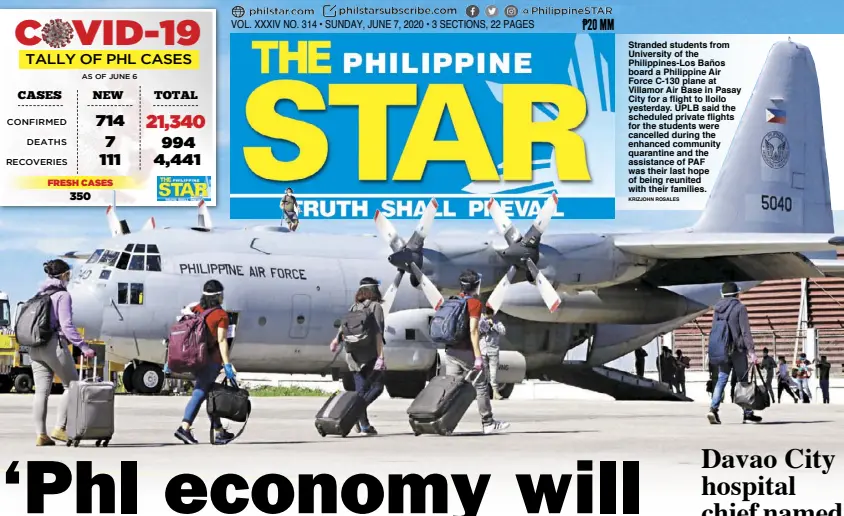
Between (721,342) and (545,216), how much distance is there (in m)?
7.78

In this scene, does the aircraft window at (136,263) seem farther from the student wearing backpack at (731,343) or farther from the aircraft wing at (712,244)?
the student wearing backpack at (731,343)

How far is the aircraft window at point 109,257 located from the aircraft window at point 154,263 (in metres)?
0.71

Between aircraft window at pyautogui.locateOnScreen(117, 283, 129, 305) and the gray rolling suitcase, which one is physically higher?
aircraft window at pyautogui.locateOnScreen(117, 283, 129, 305)

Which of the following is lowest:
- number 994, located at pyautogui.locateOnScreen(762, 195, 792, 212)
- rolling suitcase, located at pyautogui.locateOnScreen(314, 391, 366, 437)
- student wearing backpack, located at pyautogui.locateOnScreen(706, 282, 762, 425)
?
rolling suitcase, located at pyautogui.locateOnScreen(314, 391, 366, 437)

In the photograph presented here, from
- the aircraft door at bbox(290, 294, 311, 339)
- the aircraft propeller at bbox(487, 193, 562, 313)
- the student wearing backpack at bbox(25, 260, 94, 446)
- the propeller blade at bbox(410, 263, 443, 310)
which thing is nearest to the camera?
the student wearing backpack at bbox(25, 260, 94, 446)

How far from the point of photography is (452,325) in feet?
48.5

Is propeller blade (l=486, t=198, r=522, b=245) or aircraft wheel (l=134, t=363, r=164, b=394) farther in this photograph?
aircraft wheel (l=134, t=363, r=164, b=394)

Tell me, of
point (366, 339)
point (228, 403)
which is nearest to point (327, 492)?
point (228, 403)

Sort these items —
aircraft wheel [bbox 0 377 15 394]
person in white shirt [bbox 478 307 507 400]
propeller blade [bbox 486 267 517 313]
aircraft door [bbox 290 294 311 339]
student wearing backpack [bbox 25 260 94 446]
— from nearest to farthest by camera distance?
student wearing backpack [bbox 25 260 94 446]
person in white shirt [bbox 478 307 507 400]
propeller blade [bbox 486 267 517 313]
aircraft door [bbox 290 294 311 339]
aircraft wheel [bbox 0 377 15 394]

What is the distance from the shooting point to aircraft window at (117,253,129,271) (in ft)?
88.2

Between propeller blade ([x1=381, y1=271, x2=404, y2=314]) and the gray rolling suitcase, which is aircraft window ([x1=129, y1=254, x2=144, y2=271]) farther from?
the gray rolling suitcase

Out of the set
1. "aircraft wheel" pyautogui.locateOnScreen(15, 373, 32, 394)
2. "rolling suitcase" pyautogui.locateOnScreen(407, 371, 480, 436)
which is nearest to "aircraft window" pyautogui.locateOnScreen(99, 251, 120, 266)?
"aircraft wheel" pyautogui.locateOnScreen(15, 373, 32, 394)

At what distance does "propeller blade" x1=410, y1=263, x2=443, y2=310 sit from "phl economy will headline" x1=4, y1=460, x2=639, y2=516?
39.4ft

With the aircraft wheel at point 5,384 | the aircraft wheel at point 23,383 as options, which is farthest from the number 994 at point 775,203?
the aircraft wheel at point 5,384
